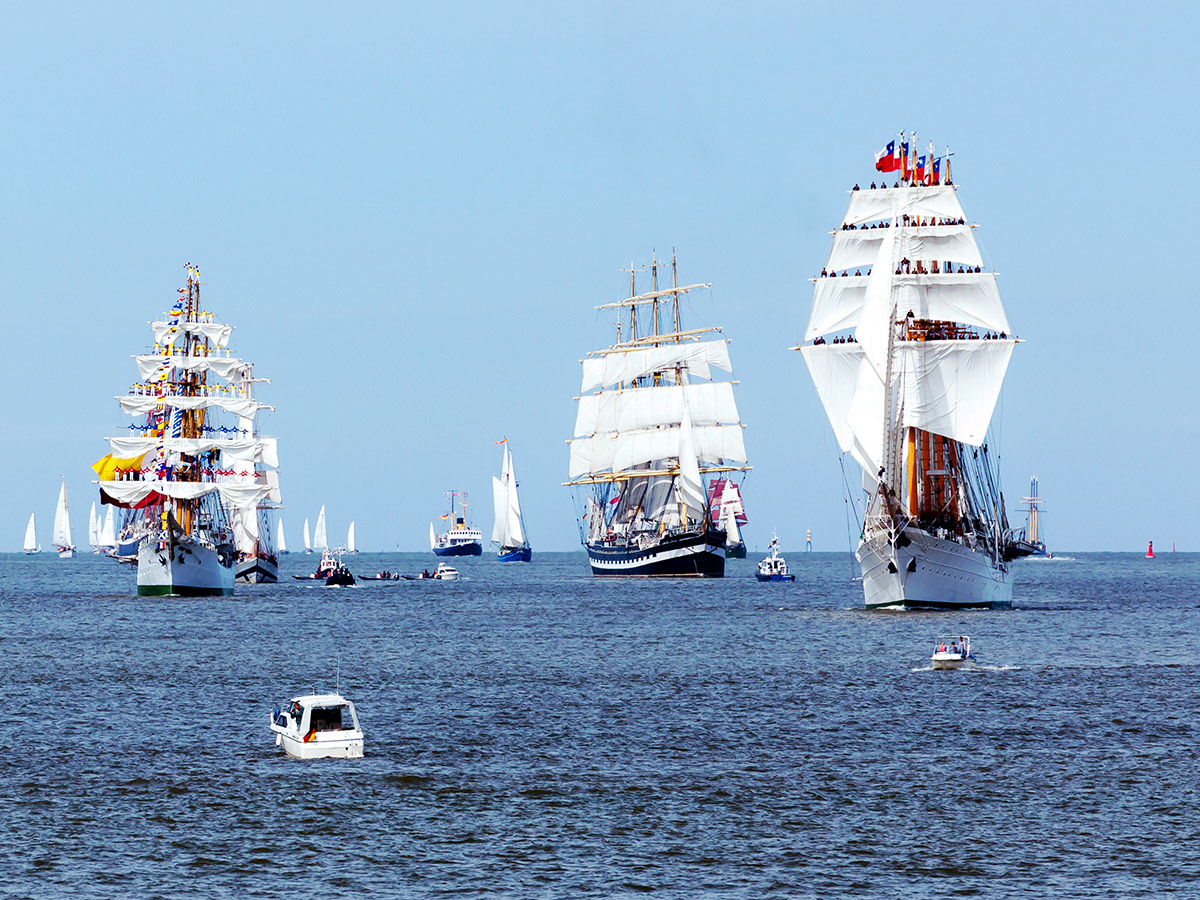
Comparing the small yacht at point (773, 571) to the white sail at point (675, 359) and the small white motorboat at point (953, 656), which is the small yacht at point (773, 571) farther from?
the small white motorboat at point (953, 656)

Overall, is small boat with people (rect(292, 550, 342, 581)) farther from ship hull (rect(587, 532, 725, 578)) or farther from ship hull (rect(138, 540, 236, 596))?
ship hull (rect(138, 540, 236, 596))

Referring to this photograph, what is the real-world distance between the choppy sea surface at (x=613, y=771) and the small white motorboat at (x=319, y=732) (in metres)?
0.69

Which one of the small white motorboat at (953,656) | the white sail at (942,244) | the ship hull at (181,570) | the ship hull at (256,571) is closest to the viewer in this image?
the small white motorboat at (953,656)

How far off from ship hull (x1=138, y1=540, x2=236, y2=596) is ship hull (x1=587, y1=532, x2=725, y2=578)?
6201cm

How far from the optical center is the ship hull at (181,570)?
127750 millimetres

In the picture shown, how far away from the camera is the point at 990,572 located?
110m

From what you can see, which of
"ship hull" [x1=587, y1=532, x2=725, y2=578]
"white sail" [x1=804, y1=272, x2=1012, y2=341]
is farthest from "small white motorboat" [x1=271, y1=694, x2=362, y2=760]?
"ship hull" [x1=587, y1=532, x2=725, y2=578]

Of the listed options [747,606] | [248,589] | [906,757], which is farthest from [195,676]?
[248,589]

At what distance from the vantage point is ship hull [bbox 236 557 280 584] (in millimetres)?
171000

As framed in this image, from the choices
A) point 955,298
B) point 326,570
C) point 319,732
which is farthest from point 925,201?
point 326,570

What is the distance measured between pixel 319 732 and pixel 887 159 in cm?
8131

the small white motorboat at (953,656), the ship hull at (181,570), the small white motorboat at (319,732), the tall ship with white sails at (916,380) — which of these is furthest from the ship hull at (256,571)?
the small white motorboat at (319,732)

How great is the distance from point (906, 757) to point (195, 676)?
113ft

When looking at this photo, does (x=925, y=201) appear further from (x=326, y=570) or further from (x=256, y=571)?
(x=326, y=570)
